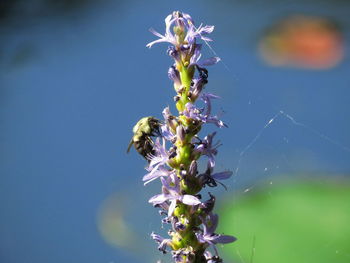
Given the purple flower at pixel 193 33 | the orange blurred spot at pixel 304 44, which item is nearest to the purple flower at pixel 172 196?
the purple flower at pixel 193 33

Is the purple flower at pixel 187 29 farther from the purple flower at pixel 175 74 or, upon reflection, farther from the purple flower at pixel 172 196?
the purple flower at pixel 172 196

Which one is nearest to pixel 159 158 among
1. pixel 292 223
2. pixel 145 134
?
pixel 145 134

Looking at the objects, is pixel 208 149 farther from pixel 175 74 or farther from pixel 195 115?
Answer: pixel 175 74

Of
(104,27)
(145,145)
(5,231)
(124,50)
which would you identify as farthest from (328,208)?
(104,27)

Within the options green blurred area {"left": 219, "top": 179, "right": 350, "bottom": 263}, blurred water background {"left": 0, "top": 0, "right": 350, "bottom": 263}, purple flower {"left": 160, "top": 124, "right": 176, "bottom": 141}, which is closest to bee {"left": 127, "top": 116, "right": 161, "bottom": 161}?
purple flower {"left": 160, "top": 124, "right": 176, "bottom": 141}

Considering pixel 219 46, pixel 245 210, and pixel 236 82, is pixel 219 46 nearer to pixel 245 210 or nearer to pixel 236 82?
pixel 236 82
